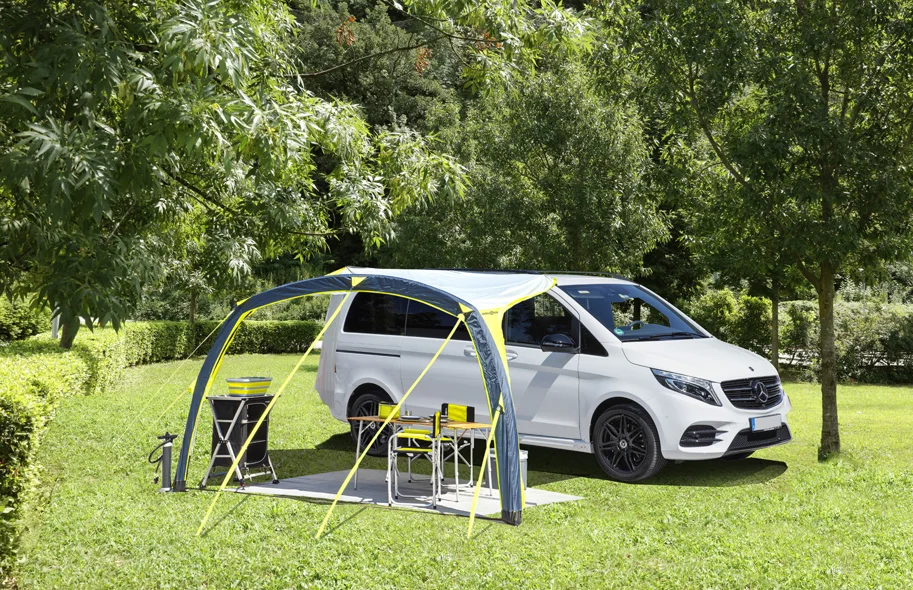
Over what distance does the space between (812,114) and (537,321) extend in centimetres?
405

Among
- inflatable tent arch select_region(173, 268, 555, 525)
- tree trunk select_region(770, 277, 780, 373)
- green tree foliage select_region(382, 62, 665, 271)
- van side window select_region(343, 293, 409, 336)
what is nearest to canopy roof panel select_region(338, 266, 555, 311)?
inflatable tent arch select_region(173, 268, 555, 525)

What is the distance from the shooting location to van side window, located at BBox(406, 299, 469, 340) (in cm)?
1091

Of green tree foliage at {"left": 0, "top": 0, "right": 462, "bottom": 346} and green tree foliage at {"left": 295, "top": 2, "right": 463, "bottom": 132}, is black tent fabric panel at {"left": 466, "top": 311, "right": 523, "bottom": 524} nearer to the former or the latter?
green tree foliage at {"left": 0, "top": 0, "right": 462, "bottom": 346}

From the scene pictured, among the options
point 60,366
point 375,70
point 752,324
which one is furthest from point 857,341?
point 375,70

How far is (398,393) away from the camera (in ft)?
36.1

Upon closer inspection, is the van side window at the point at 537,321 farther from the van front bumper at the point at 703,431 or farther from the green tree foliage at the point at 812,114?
the green tree foliage at the point at 812,114

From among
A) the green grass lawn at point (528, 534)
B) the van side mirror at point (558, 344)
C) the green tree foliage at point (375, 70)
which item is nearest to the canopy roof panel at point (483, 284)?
the van side mirror at point (558, 344)

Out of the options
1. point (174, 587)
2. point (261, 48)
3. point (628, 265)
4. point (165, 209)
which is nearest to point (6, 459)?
point (174, 587)

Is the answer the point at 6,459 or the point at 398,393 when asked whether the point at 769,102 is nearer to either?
the point at 398,393

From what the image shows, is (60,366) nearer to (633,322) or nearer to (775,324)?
(633,322)

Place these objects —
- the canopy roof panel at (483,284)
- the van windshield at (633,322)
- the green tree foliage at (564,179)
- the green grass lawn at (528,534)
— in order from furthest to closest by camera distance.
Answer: the green tree foliage at (564,179) < the van windshield at (633,322) < the canopy roof panel at (483,284) < the green grass lawn at (528,534)

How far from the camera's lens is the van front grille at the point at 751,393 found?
30.6ft

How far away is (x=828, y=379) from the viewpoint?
11.3m

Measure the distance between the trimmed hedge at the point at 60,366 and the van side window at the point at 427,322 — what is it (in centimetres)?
241
